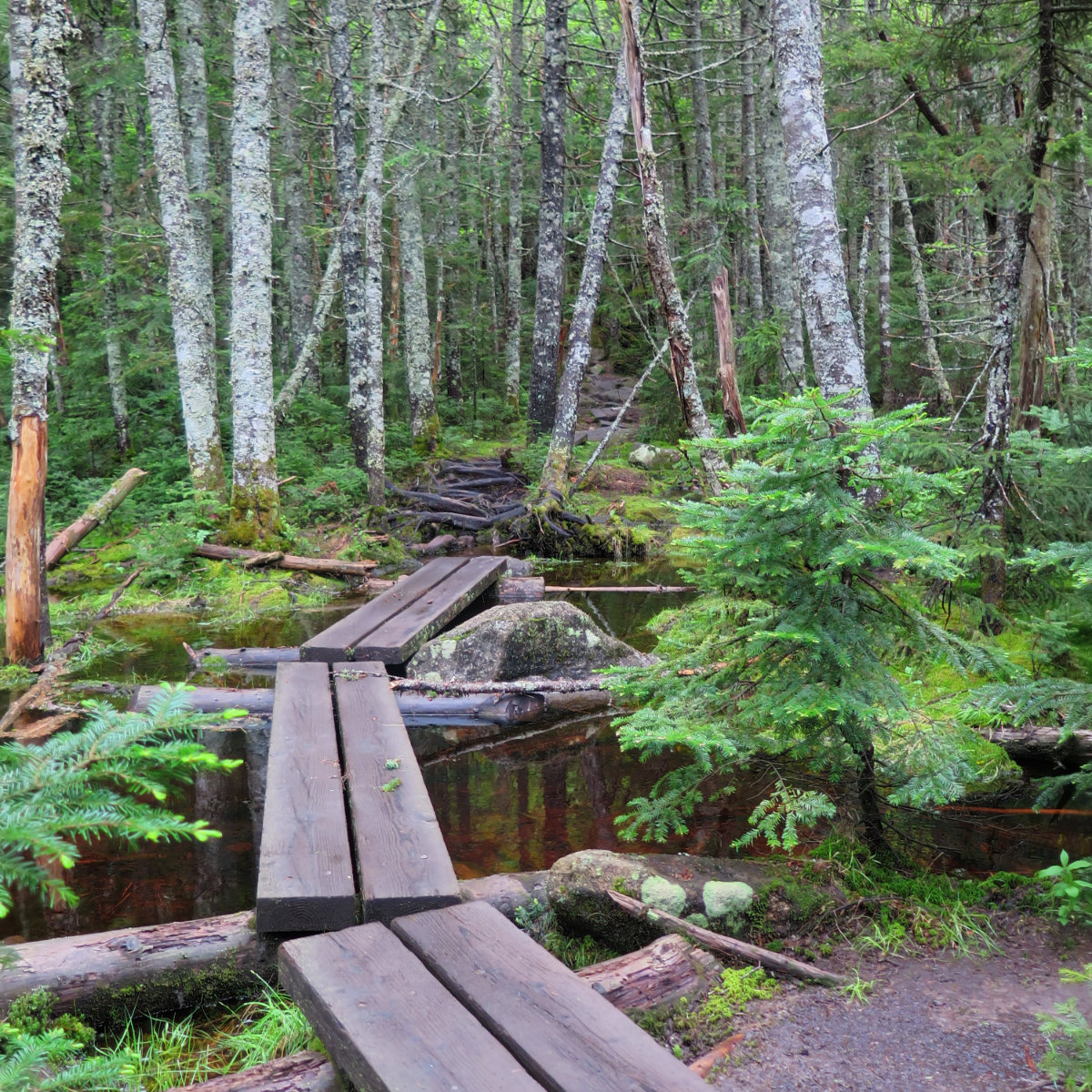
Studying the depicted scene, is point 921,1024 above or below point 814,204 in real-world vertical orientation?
below

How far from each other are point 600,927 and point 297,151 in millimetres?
22212

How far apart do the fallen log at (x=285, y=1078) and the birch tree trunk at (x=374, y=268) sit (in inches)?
467

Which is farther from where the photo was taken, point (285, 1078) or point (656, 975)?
point (656, 975)

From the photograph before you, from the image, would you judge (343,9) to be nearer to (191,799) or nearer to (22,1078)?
(191,799)

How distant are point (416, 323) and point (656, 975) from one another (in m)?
16.9

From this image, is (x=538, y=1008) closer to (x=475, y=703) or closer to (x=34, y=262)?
(x=475, y=703)

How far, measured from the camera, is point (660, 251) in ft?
28.1

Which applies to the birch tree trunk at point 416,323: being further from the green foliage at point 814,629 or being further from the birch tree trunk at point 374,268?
the green foliage at point 814,629

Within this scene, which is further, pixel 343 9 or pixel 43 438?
pixel 343 9

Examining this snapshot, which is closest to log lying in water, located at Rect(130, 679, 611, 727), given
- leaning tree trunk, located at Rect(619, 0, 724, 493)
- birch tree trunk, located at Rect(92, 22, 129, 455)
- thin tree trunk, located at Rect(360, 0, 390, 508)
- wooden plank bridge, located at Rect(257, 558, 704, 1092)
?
wooden plank bridge, located at Rect(257, 558, 704, 1092)

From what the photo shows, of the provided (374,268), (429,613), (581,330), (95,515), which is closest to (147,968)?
(429,613)

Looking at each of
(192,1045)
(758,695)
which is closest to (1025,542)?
(758,695)

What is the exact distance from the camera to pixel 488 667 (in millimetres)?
7512

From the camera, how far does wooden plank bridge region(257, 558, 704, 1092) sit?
7.81 feet
